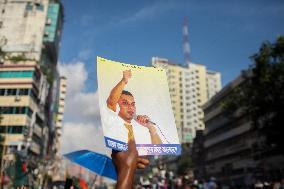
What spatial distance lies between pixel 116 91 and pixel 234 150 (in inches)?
2314

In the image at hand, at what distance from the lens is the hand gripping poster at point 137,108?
2.92 metres

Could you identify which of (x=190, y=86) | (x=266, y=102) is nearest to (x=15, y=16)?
(x=266, y=102)

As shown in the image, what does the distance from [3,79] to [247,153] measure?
118 ft

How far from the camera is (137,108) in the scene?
3.11m

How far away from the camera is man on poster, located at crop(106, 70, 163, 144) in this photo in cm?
292

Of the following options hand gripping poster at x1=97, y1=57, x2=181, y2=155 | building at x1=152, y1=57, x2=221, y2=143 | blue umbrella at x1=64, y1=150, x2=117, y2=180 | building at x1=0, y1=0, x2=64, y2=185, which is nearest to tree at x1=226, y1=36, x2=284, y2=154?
blue umbrella at x1=64, y1=150, x2=117, y2=180

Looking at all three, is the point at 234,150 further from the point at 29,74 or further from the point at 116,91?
the point at 116,91

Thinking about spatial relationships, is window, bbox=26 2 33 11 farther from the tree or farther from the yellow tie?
the yellow tie

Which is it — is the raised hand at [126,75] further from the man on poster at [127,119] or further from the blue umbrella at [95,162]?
the blue umbrella at [95,162]

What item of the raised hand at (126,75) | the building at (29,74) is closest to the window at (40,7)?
the building at (29,74)

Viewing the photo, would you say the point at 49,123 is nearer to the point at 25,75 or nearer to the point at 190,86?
the point at 25,75

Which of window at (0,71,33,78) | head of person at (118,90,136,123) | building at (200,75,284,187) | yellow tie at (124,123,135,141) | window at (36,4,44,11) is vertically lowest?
yellow tie at (124,123,135,141)

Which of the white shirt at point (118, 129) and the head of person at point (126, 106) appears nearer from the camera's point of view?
the white shirt at point (118, 129)

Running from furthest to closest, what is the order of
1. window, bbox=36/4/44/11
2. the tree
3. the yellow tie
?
window, bbox=36/4/44/11, the tree, the yellow tie
